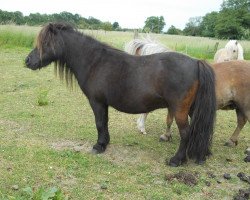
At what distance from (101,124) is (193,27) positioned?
80798mm

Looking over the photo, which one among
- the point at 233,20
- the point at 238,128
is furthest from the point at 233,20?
the point at 238,128

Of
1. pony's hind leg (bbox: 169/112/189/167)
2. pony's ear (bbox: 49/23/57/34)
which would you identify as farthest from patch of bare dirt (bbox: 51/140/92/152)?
pony's ear (bbox: 49/23/57/34)

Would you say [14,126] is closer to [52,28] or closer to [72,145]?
[72,145]

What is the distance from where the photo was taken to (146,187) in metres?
4.62

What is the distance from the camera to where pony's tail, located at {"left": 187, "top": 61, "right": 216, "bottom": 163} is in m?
4.91

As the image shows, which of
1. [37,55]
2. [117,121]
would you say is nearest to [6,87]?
[117,121]

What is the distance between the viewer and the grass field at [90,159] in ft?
14.6

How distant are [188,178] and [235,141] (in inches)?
78.0

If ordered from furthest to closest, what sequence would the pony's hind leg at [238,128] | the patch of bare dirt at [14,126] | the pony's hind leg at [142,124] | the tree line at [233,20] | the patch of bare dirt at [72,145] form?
the tree line at [233,20]
the pony's hind leg at [142,124]
the patch of bare dirt at [14,126]
the pony's hind leg at [238,128]
the patch of bare dirt at [72,145]

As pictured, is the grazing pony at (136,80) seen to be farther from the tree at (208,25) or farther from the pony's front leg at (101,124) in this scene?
the tree at (208,25)

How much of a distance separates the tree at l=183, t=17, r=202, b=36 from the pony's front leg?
75177 millimetres

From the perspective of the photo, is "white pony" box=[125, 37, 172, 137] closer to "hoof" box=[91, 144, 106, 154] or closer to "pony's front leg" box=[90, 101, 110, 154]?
"pony's front leg" box=[90, 101, 110, 154]

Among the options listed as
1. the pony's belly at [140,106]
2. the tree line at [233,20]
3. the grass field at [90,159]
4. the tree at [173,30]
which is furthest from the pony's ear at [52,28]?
the tree at [173,30]

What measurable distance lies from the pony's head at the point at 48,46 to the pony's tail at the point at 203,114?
83.6 inches
